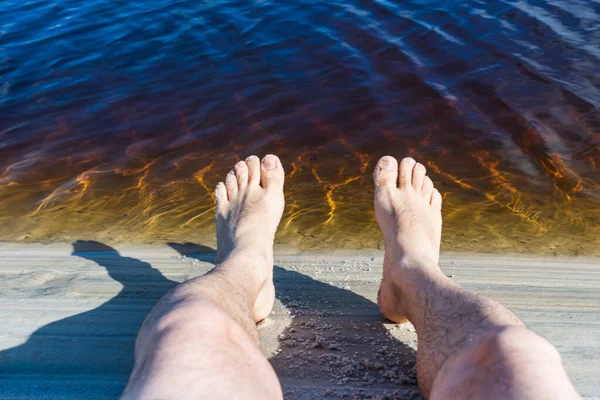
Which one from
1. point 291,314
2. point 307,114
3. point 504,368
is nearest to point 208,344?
point 504,368

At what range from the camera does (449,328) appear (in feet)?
6.16

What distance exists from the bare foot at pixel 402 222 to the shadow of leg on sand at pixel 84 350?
1042 millimetres

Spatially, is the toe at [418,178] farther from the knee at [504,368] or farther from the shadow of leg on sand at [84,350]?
the knee at [504,368]

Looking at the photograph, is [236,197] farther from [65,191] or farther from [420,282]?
[65,191]

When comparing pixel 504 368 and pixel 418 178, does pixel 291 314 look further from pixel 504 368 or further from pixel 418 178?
pixel 504 368

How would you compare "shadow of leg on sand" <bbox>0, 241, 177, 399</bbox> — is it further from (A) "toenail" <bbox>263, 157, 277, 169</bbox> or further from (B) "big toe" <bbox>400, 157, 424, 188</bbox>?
(B) "big toe" <bbox>400, 157, 424, 188</bbox>

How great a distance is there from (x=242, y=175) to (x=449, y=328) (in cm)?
175

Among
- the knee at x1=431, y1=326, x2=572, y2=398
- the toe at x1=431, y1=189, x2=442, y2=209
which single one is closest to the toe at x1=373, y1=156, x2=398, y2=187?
the toe at x1=431, y1=189, x2=442, y2=209

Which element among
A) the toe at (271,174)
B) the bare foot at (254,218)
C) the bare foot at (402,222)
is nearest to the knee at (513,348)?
the bare foot at (402,222)

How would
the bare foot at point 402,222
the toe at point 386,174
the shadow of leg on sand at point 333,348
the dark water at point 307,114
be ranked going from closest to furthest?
the shadow of leg on sand at point 333,348 → the bare foot at point 402,222 → the toe at point 386,174 → the dark water at point 307,114

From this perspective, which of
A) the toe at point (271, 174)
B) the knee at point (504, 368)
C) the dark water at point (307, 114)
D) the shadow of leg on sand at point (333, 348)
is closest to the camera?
the knee at point (504, 368)

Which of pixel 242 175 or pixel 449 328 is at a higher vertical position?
pixel 449 328

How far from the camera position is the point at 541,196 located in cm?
384

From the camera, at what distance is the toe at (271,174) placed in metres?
3.29
